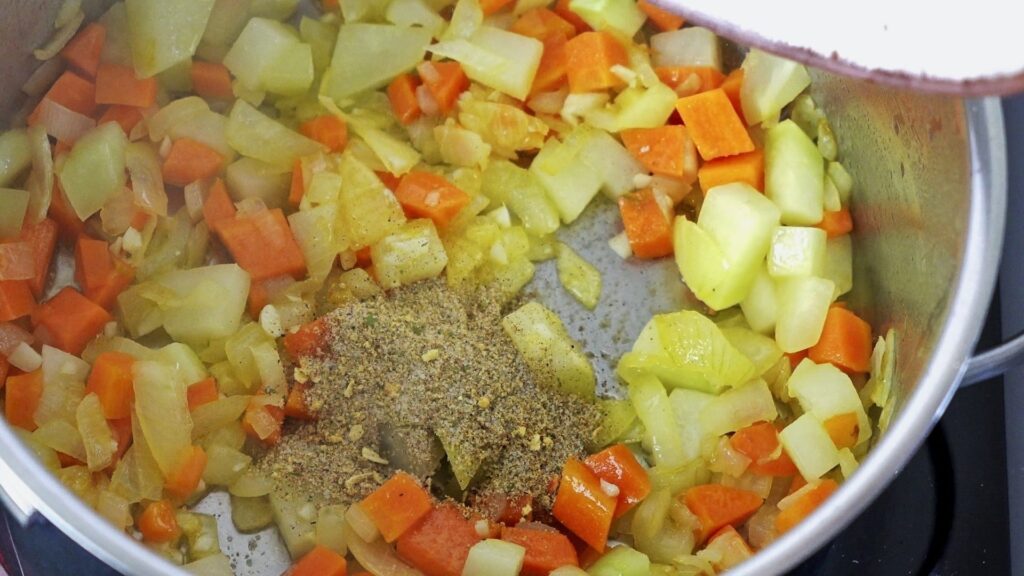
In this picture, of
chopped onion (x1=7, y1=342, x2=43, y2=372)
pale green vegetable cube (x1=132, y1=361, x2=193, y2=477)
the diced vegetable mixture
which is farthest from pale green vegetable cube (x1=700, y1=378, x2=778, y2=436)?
chopped onion (x1=7, y1=342, x2=43, y2=372)

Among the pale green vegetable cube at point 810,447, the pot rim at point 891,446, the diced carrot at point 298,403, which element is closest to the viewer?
the pot rim at point 891,446

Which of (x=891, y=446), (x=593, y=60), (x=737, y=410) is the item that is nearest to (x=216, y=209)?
(x=593, y=60)

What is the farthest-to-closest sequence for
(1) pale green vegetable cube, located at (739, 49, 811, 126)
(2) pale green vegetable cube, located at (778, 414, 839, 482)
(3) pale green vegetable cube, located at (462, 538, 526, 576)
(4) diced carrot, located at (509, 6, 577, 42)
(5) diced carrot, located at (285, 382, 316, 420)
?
(4) diced carrot, located at (509, 6, 577, 42)
(1) pale green vegetable cube, located at (739, 49, 811, 126)
(5) diced carrot, located at (285, 382, 316, 420)
(2) pale green vegetable cube, located at (778, 414, 839, 482)
(3) pale green vegetable cube, located at (462, 538, 526, 576)

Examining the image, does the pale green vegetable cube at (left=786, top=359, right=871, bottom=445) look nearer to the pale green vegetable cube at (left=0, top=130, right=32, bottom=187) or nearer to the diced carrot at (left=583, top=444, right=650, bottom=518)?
the diced carrot at (left=583, top=444, right=650, bottom=518)

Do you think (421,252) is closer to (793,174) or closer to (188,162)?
(188,162)

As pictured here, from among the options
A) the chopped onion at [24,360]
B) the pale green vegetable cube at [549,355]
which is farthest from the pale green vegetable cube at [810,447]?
the chopped onion at [24,360]

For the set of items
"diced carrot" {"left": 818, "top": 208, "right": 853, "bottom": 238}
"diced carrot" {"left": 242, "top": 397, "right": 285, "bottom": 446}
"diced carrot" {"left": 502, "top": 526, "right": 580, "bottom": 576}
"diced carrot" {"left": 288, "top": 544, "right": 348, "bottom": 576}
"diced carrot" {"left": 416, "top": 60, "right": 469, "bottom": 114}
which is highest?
"diced carrot" {"left": 416, "top": 60, "right": 469, "bottom": 114}

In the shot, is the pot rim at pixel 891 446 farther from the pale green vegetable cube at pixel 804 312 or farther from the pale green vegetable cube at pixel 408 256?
the pale green vegetable cube at pixel 408 256
